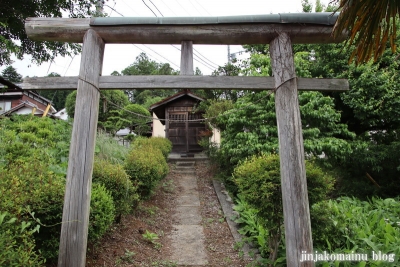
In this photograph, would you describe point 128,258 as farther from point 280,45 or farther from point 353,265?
point 280,45

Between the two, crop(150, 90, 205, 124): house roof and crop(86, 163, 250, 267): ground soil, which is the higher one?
crop(150, 90, 205, 124): house roof

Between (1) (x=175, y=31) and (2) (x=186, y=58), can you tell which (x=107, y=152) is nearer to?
(2) (x=186, y=58)

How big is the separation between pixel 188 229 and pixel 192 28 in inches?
178

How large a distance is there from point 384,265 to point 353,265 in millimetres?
346

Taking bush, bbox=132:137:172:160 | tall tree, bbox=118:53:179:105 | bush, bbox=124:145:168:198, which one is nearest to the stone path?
bush, bbox=124:145:168:198

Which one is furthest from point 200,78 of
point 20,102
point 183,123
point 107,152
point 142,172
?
point 20,102

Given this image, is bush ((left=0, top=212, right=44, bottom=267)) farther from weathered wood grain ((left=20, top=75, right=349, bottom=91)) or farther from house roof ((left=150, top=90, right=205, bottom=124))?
house roof ((left=150, top=90, right=205, bottom=124))

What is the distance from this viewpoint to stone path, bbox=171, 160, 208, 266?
4.59m

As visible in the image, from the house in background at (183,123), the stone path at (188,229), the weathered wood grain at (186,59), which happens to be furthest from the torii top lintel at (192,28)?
the house in background at (183,123)

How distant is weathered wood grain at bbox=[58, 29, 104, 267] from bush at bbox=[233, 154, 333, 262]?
7.33 feet

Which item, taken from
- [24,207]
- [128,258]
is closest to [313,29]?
[24,207]

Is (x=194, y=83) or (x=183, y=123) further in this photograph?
(x=183, y=123)

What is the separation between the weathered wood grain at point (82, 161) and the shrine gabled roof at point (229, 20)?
1.10ft

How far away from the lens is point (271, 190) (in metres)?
3.55
